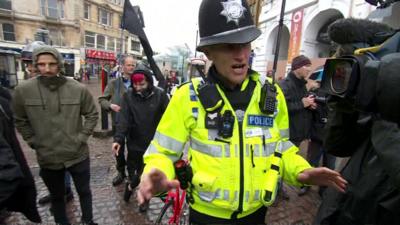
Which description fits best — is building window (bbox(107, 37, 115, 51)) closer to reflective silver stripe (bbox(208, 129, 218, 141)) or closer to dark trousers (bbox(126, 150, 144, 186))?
dark trousers (bbox(126, 150, 144, 186))

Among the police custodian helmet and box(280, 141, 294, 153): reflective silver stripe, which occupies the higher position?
the police custodian helmet

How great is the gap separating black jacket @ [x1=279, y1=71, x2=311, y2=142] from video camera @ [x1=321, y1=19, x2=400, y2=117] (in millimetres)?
2222

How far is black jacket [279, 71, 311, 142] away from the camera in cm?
372

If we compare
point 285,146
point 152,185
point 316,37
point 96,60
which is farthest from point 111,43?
point 152,185

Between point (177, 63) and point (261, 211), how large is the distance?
21.0 meters

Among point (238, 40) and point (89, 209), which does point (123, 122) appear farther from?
point (238, 40)

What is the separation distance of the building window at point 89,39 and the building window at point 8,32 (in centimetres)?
821

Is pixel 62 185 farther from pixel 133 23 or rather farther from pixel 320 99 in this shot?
pixel 133 23

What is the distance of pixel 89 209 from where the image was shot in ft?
9.80

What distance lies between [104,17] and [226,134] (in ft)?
137

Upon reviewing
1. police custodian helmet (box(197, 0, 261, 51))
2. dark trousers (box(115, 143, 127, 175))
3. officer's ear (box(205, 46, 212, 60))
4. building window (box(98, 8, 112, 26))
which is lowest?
dark trousers (box(115, 143, 127, 175))

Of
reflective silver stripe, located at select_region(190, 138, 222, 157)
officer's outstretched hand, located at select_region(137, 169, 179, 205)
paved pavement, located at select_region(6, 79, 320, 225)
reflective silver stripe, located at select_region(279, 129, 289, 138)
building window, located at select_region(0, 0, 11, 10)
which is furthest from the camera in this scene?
building window, located at select_region(0, 0, 11, 10)

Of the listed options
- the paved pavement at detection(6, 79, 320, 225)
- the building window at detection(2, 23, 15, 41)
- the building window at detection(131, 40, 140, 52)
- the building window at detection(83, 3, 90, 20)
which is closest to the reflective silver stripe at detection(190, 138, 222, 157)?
the paved pavement at detection(6, 79, 320, 225)

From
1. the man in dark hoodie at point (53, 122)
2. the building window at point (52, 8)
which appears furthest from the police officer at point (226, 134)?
the building window at point (52, 8)
